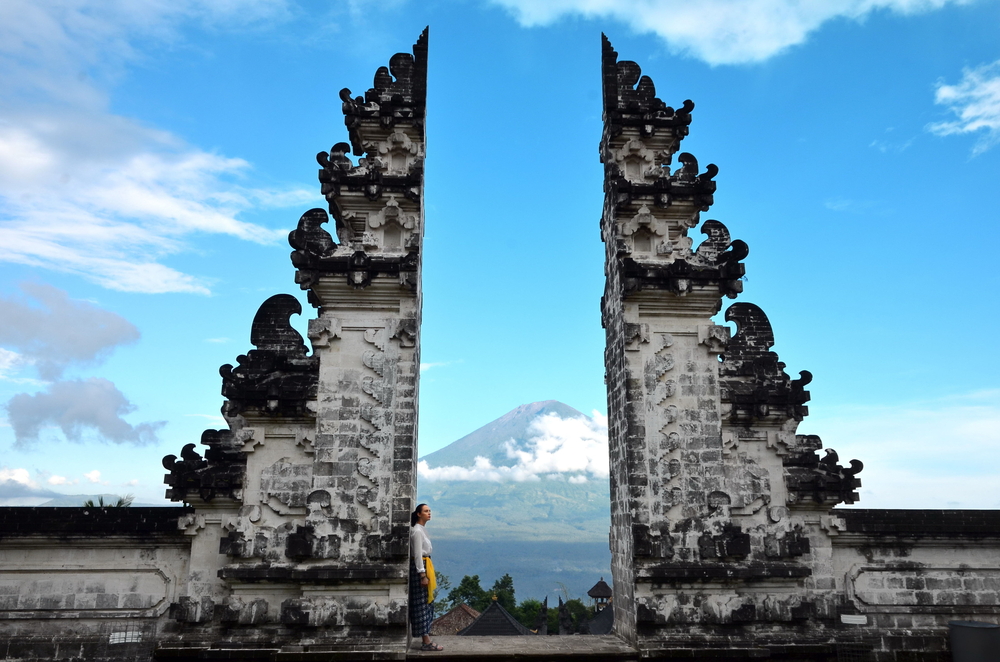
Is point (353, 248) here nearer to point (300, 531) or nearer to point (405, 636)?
point (300, 531)

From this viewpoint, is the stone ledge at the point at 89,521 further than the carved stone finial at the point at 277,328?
No

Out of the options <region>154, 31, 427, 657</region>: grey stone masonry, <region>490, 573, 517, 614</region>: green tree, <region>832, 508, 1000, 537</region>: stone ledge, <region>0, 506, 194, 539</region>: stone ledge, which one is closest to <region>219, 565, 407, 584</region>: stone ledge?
<region>154, 31, 427, 657</region>: grey stone masonry

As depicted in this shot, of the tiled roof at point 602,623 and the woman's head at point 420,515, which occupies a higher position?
the woman's head at point 420,515

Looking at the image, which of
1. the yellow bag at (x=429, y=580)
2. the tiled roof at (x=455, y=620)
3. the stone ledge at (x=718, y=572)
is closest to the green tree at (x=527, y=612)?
the tiled roof at (x=455, y=620)

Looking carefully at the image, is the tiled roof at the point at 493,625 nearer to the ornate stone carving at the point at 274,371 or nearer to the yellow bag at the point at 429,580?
the yellow bag at the point at 429,580

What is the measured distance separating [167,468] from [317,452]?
1943 millimetres

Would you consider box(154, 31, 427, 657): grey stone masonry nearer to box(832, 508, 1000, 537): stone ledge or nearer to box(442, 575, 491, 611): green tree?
box(832, 508, 1000, 537): stone ledge

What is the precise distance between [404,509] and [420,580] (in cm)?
92

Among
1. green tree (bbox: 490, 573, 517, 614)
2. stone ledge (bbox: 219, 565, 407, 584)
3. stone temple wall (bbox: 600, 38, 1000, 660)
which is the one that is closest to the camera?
stone ledge (bbox: 219, 565, 407, 584)

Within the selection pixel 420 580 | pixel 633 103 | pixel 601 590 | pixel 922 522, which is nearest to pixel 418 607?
pixel 420 580

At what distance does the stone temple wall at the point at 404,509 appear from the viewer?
27.9 ft

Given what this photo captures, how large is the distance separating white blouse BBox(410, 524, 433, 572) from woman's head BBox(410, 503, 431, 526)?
64mm

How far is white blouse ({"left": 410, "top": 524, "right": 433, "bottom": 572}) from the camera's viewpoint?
8562 millimetres

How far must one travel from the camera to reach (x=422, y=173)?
33.3 feet
